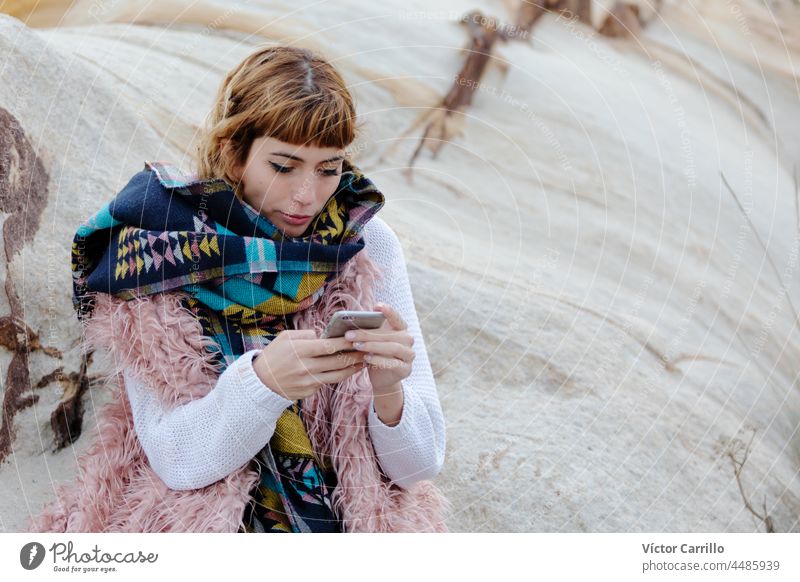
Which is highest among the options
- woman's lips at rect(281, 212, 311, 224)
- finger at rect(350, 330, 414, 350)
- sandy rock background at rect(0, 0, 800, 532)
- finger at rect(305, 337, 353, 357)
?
woman's lips at rect(281, 212, 311, 224)

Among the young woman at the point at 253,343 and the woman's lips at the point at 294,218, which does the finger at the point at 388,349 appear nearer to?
the young woman at the point at 253,343

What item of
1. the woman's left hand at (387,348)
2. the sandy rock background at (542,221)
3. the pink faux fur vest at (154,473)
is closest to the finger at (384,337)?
the woman's left hand at (387,348)

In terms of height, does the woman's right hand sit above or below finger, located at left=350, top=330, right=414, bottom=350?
below

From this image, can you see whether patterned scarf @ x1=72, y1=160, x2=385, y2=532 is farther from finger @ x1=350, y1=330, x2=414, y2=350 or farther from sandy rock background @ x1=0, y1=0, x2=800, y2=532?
sandy rock background @ x1=0, y1=0, x2=800, y2=532

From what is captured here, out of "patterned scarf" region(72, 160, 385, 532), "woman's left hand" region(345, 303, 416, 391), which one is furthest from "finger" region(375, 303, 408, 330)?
"patterned scarf" region(72, 160, 385, 532)

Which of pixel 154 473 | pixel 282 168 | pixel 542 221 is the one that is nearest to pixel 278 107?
pixel 282 168

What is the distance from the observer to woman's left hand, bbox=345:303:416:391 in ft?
2.83

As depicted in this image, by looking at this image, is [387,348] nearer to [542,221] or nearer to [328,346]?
[328,346]

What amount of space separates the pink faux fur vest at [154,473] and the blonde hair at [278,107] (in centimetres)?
15

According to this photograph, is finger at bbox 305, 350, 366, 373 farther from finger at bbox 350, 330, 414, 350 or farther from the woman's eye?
the woman's eye

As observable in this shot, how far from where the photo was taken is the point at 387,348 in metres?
0.87

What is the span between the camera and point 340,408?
973 mm

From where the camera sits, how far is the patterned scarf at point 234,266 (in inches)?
36.0

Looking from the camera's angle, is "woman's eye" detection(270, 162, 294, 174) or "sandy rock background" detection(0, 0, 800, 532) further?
"sandy rock background" detection(0, 0, 800, 532)
